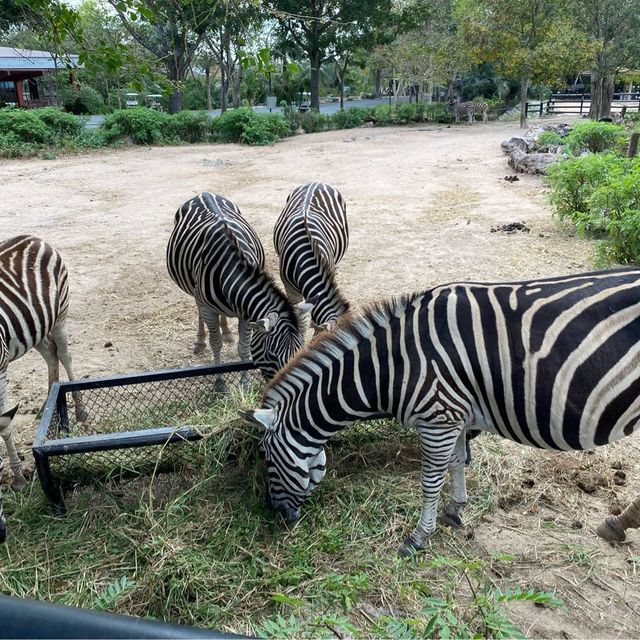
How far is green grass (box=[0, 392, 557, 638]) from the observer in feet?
8.92

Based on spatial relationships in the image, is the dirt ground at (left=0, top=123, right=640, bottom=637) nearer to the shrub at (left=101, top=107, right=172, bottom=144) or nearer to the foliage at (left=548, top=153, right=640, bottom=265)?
the foliage at (left=548, top=153, right=640, bottom=265)

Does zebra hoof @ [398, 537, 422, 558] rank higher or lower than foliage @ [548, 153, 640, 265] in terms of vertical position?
lower

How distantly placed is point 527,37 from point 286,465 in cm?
2727

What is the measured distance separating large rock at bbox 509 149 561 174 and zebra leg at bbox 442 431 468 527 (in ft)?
42.1

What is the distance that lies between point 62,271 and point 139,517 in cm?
265

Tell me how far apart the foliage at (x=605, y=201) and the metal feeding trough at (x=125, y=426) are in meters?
5.41

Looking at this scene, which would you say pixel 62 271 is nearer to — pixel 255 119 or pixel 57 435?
pixel 57 435

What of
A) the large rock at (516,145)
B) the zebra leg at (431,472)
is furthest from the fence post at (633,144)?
the zebra leg at (431,472)

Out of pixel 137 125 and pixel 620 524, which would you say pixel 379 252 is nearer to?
pixel 620 524

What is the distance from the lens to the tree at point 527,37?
78.8 ft

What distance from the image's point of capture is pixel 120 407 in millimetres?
4641

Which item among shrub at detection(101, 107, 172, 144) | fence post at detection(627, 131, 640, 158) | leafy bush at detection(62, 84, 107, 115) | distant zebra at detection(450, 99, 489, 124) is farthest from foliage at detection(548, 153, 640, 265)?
leafy bush at detection(62, 84, 107, 115)

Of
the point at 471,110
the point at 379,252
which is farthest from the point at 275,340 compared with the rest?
the point at 471,110

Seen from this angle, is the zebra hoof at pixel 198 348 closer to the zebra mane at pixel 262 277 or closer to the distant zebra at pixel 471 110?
the zebra mane at pixel 262 277
